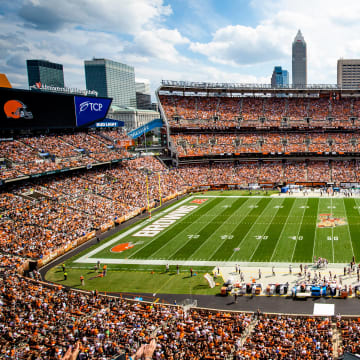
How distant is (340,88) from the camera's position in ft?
244

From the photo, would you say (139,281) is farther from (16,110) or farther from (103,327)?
(16,110)

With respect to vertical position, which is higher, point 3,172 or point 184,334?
point 3,172

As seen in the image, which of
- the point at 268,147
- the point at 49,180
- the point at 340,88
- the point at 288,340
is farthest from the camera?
the point at 340,88

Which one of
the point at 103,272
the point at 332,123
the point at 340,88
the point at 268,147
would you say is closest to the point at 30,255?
the point at 103,272

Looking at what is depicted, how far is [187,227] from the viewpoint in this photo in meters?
40.7

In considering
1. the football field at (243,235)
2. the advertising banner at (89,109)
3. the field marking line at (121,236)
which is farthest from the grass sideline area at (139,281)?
the advertising banner at (89,109)

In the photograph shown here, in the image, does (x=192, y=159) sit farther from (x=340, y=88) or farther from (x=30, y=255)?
(x=30, y=255)

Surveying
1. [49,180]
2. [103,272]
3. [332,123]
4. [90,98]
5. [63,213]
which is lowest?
[103,272]

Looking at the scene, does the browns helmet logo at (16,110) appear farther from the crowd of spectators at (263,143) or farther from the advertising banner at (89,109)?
the crowd of spectators at (263,143)

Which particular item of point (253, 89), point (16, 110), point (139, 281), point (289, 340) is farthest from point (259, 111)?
point (289, 340)

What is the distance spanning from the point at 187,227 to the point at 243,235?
6.85m

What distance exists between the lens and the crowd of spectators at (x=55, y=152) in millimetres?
43125

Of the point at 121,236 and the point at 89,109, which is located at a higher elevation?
the point at 89,109

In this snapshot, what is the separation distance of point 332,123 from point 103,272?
57.4 m
